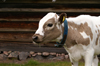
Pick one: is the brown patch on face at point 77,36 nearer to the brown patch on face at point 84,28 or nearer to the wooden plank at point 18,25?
the brown patch on face at point 84,28

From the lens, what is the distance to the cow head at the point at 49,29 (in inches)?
88.3

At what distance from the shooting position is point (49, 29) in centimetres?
229

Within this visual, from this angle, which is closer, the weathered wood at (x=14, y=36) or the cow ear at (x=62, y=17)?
the cow ear at (x=62, y=17)

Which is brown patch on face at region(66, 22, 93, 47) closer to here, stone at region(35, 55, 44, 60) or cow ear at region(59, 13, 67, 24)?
cow ear at region(59, 13, 67, 24)

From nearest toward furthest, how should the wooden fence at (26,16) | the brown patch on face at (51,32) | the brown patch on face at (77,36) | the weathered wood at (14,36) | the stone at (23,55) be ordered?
the brown patch on face at (51,32), the brown patch on face at (77,36), the wooden fence at (26,16), the stone at (23,55), the weathered wood at (14,36)

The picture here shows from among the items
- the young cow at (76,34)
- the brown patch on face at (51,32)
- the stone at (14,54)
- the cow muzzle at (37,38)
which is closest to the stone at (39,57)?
the stone at (14,54)

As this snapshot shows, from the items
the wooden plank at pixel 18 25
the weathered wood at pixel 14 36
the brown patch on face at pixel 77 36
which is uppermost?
the wooden plank at pixel 18 25

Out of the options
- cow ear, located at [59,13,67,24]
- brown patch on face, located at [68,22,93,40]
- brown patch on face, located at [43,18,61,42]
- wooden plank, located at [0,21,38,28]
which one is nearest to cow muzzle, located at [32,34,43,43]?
brown patch on face, located at [43,18,61,42]

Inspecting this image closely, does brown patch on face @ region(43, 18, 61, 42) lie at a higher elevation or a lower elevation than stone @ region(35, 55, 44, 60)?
higher

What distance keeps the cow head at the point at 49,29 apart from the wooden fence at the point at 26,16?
10.7 ft

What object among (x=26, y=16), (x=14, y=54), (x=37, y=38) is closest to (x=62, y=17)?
(x=37, y=38)

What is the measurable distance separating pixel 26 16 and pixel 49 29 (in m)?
3.66

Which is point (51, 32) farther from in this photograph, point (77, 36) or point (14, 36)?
point (14, 36)

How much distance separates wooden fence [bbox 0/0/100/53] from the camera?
5594mm
